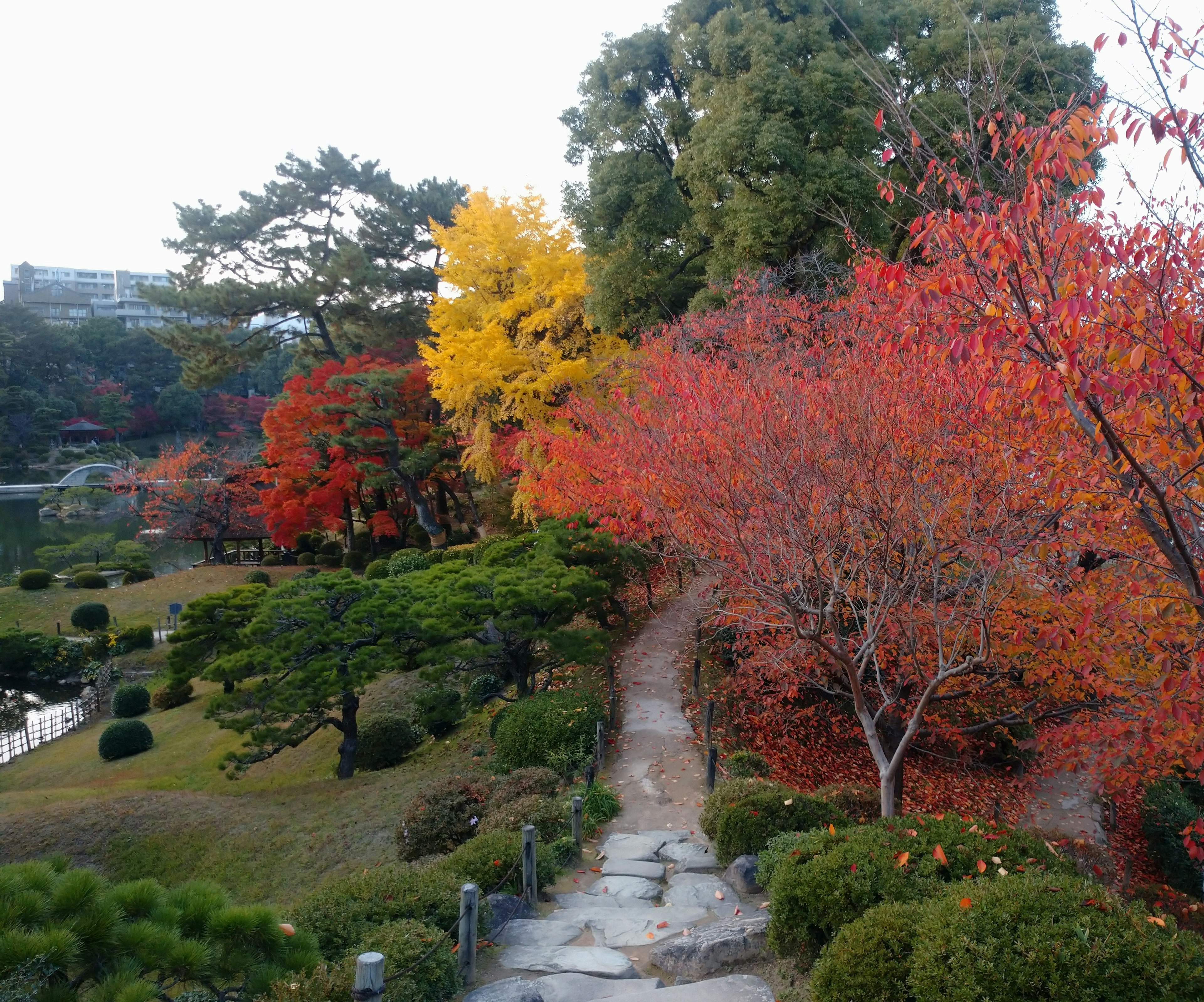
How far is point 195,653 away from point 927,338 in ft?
34.4

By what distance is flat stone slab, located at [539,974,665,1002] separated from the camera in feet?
14.6

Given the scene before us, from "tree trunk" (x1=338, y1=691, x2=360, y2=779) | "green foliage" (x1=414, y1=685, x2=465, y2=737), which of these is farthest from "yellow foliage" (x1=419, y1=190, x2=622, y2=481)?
"tree trunk" (x1=338, y1=691, x2=360, y2=779)

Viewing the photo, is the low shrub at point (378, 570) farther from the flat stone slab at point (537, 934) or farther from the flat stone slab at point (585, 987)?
the flat stone slab at point (585, 987)

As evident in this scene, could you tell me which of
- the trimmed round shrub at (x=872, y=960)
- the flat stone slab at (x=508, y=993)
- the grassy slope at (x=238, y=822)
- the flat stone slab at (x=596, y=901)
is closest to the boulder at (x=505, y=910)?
the flat stone slab at (x=596, y=901)

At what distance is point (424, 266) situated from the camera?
30516mm

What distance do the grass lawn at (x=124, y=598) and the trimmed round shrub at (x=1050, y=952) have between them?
23.1 m

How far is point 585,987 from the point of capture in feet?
15.0

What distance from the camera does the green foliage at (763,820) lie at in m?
6.39

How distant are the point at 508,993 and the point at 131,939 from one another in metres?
2.04

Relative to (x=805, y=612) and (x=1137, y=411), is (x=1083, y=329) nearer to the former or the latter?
(x=1137, y=411)

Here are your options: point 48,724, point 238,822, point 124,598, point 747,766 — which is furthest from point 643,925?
point 124,598

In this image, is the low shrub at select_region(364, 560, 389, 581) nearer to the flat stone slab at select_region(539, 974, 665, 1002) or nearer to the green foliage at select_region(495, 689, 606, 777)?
the green foliage at select_region(495, 689, 606, 777)

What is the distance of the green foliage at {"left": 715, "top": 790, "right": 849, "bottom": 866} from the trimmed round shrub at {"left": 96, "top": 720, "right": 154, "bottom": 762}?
1340 centimetres

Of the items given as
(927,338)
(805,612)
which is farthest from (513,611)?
(927,338)
